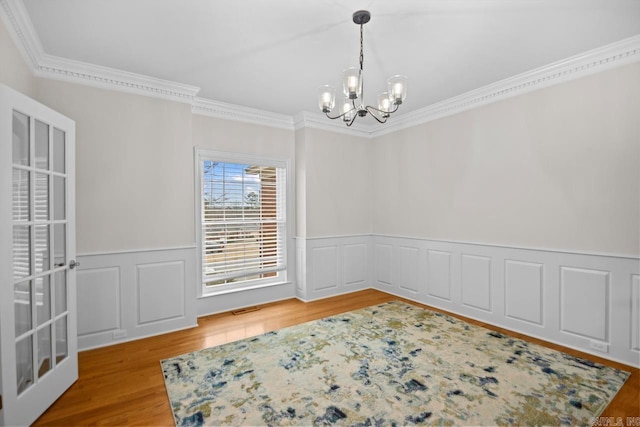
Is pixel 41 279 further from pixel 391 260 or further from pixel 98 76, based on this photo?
pixel 391 260

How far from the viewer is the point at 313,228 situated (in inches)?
187

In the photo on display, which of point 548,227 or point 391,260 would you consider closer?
point 548,227

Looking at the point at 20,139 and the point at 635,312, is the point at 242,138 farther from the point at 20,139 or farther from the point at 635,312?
the point at 635,312

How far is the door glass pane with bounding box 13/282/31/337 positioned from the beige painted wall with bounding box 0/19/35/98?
1475mm

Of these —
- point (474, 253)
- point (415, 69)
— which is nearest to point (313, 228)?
point (474, 253)

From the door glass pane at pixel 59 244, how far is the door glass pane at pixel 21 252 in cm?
28

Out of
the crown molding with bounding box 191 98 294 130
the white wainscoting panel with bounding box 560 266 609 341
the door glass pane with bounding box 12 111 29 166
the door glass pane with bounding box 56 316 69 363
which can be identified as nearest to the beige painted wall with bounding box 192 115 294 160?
the crown molding with bounding box 191 98 294 130

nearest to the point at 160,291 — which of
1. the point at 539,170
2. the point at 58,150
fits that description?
the point at 58,150

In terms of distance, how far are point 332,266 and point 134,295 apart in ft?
9.12

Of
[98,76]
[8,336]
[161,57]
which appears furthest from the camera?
[98,76]

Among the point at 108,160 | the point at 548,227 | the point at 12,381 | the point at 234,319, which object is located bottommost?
the point at 234,319

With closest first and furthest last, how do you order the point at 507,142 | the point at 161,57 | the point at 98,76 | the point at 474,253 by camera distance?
1. the point at 161,57
2. the point at 98,76
3. the point at 507,142
4. the point at 474,253

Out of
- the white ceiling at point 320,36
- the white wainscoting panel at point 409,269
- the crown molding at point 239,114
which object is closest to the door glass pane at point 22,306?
the white ceiling at point 320,36

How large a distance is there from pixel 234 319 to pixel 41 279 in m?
2.15
